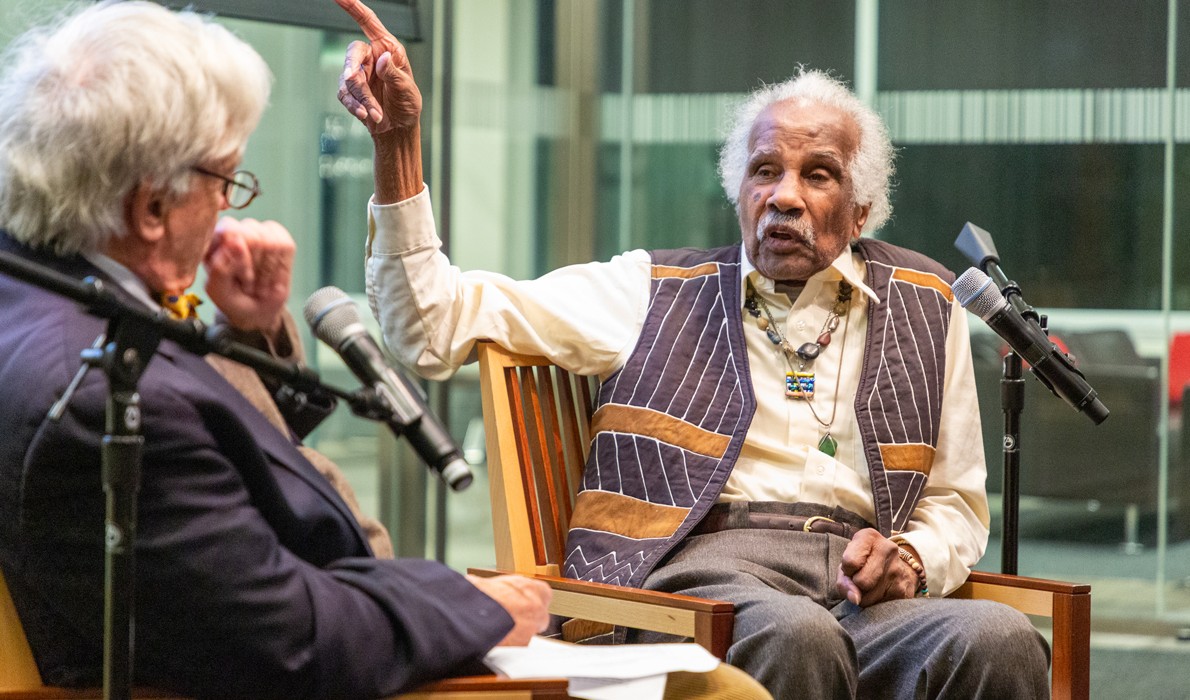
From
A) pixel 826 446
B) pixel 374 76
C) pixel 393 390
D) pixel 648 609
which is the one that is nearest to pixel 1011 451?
pixel 826 446

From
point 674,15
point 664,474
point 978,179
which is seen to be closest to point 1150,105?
point 978,179

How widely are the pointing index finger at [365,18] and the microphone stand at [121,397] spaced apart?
1.03m

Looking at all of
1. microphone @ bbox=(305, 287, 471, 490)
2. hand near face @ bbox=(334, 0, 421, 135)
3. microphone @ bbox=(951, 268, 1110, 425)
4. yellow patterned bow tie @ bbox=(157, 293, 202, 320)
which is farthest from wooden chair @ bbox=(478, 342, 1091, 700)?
yellow patterned bow tie @ bbox=(157, 293, 202, 320)


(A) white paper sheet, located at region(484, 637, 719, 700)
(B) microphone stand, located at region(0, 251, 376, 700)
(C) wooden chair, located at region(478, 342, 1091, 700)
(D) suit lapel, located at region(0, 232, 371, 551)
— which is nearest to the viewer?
(B) microphone stand, located at region(0, 251, 376, 700)

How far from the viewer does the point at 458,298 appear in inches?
98.3

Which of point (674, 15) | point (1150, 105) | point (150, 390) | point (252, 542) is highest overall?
point (674, 15)

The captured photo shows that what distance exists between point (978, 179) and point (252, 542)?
3820 millimetres

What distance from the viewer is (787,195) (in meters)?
2.64

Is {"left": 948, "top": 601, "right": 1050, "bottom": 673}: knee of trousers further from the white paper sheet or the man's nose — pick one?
A: the man's nose

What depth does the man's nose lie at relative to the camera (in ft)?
8.64

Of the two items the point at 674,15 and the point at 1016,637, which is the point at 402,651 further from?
the point at 674,15

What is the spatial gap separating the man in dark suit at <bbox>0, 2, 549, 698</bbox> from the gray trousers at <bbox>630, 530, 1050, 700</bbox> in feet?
2.08

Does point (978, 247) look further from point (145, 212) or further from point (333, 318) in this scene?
point (145, 212)

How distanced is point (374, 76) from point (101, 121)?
88cm
